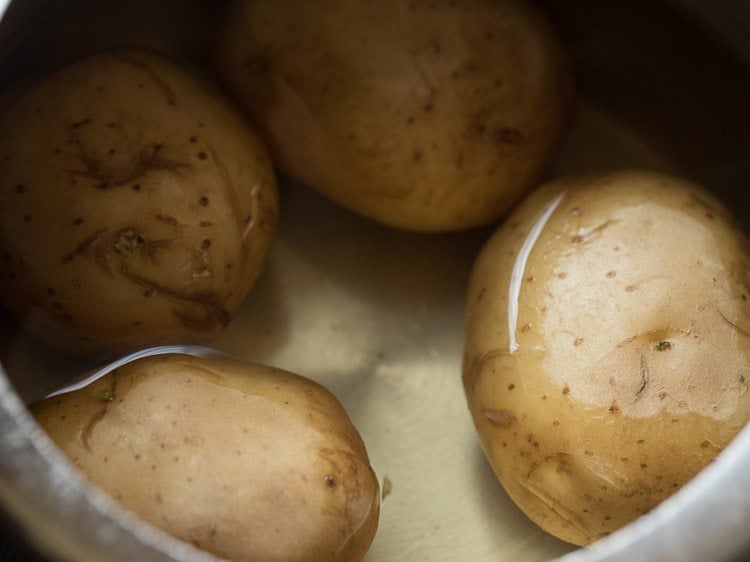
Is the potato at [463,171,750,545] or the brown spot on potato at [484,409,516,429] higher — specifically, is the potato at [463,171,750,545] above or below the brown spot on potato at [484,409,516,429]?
above

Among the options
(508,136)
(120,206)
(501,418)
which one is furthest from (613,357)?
(120,206)

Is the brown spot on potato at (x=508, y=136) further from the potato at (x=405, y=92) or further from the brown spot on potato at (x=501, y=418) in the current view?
the brown spot on potato at (x=501, y=418)

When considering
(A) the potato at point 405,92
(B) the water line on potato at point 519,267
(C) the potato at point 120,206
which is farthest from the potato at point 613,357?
(C) the potato at point 120,206

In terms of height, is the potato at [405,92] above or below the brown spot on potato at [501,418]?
above

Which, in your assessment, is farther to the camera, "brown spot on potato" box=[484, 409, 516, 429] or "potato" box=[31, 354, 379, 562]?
"brown spot on potato" box=[484, 409, 516, 429]

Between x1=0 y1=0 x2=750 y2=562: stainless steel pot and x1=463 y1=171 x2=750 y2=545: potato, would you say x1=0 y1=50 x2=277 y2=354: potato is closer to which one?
x1=0 y1=0 x2=750 y2=562: stainless steel pot

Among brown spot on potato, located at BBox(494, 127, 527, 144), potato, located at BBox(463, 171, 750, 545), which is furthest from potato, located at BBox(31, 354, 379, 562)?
brown spot on potato, located at BBox(494, 127, 527, 144)

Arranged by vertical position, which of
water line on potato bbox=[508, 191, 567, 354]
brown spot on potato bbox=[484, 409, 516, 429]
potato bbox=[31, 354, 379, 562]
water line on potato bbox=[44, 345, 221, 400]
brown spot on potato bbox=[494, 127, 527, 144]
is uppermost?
brown spot on potato bbox=[494, 127, 527, 144]
